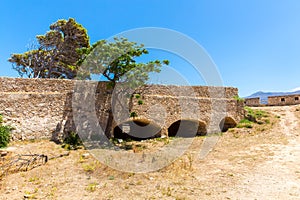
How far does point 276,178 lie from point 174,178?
3.87 metres

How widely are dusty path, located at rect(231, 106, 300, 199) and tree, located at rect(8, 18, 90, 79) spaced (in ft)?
65.5

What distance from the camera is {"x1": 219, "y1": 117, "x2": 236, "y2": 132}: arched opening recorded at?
17.3m

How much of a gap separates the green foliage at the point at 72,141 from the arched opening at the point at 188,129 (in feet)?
28.3

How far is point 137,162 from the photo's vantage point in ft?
31.0

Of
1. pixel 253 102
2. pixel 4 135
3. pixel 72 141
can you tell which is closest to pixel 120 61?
pixel 72 141

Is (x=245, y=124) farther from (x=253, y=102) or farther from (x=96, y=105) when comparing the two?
(x=96, y=105)

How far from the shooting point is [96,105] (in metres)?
13.6

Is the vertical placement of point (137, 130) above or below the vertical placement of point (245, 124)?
below

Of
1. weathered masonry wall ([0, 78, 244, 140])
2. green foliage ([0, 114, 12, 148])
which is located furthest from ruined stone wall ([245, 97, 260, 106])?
green foliage ([0, 114, 12, 148])

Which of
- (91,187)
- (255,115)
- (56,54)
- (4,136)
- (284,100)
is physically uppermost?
(56,54)

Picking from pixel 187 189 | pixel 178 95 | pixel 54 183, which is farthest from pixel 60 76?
pixel 187 189

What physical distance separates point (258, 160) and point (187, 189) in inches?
204

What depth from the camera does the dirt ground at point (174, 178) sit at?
6219 mm

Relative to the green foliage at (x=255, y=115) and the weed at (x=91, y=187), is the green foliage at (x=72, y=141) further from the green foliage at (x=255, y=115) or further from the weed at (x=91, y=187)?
the green foliage at (x=255, y=115)
